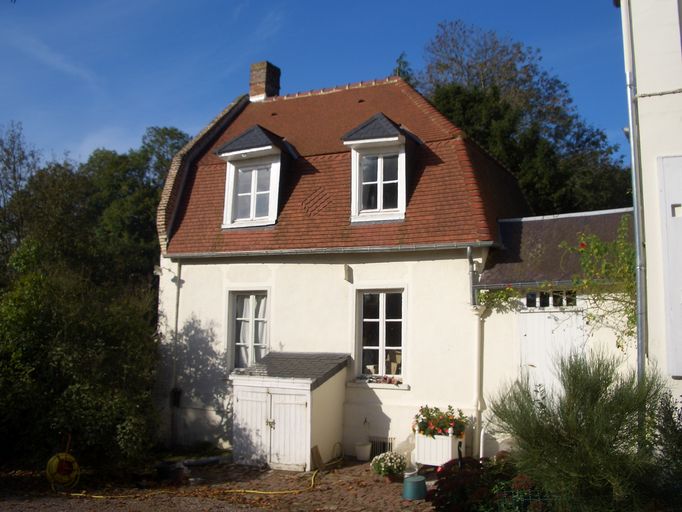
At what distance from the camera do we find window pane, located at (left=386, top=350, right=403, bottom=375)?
11.7 m

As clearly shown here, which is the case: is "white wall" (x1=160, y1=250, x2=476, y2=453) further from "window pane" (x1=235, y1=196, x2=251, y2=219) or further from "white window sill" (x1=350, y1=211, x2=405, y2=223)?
"window pane" (x1=235, y1=196, x2=251, y2=219)

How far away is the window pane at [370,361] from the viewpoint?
1188 cm

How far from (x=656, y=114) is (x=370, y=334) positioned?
20.2 feet

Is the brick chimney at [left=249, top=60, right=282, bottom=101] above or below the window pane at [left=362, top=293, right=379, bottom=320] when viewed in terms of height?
above

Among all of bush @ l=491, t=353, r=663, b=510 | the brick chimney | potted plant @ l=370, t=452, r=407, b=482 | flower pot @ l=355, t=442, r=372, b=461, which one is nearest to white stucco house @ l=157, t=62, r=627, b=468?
flower pot @ l=355, t=442, r=372, b=461

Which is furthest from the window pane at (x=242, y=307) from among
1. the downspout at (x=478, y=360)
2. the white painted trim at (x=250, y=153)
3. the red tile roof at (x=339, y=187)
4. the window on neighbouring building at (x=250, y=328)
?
the downspout at (x=478, y=360)

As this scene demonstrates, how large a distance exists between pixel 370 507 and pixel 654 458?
157 inches

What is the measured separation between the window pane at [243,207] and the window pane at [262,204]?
0.66 feet

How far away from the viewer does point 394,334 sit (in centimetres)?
1184

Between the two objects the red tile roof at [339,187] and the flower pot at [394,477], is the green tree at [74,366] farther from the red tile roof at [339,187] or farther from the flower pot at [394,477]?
the flower pot at [394,477]

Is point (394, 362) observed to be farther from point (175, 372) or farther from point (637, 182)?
point (637, 182)

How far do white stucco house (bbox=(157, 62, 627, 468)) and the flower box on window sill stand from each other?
2.00 ft

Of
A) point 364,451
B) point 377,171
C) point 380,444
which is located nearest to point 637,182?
point 377,171

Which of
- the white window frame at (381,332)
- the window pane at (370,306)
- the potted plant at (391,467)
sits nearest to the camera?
the potted plant at (391,467)
